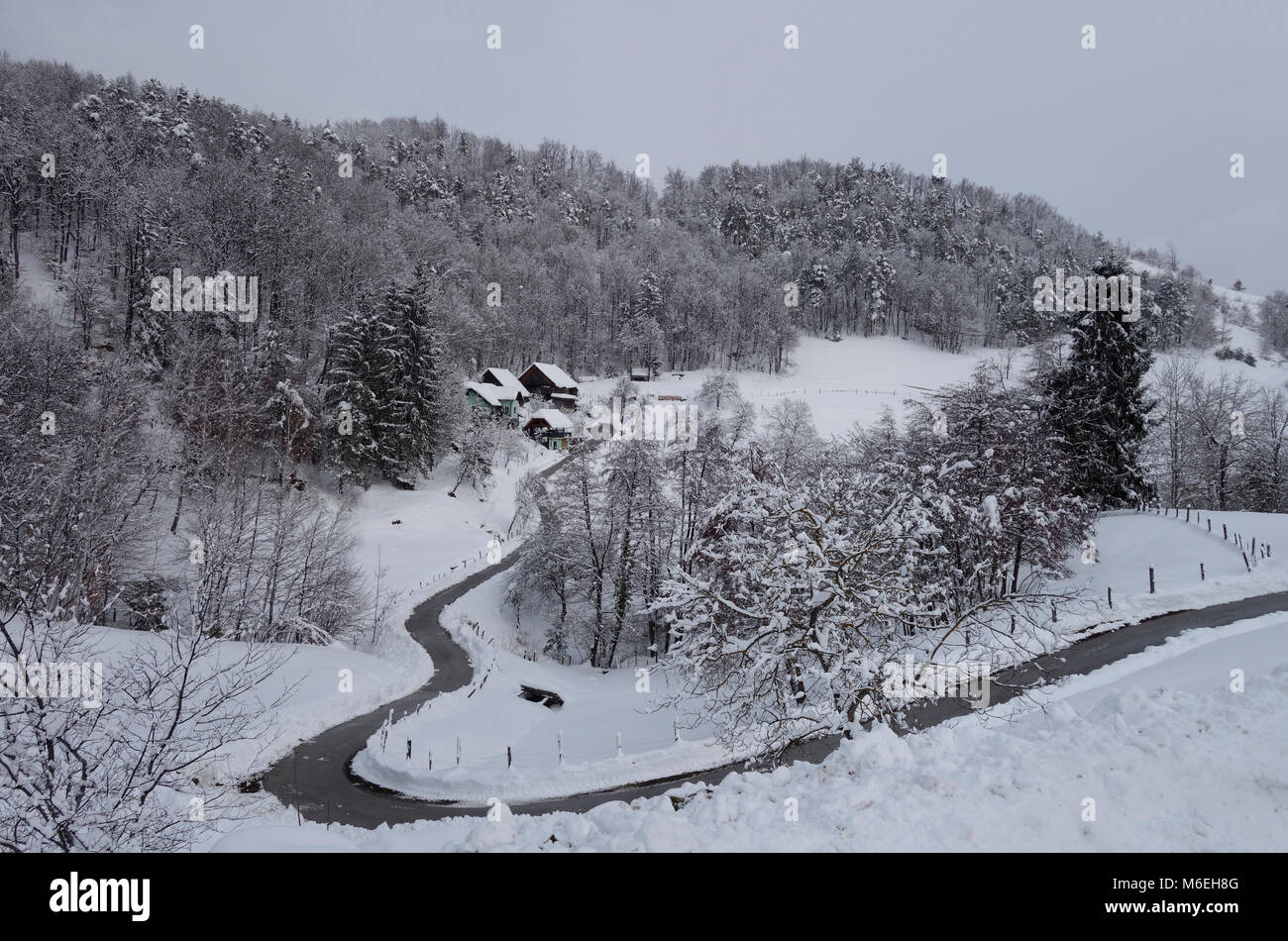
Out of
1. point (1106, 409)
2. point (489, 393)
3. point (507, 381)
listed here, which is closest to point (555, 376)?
point (507, 381)

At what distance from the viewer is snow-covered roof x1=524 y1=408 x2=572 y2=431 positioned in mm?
65500

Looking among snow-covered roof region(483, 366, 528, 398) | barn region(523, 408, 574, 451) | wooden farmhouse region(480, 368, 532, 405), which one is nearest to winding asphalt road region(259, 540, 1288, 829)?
barn region(523, 408, 574, 451)

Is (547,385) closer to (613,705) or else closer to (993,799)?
(613,705)

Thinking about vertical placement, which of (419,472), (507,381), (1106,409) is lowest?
(419,472)

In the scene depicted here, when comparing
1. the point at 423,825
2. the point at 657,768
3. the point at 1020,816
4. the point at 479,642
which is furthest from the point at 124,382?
the point at 1020,816

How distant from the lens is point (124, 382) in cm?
2989

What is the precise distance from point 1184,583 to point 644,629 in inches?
946

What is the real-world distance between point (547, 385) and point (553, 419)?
37.7ft

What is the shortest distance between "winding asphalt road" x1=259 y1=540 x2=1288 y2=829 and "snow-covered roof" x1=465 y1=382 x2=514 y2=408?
145 ft

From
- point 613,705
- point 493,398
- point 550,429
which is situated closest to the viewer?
point 613,705

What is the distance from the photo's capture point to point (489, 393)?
6431 centimetres

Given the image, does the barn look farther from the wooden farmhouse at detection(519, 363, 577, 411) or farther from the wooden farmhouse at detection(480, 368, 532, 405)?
the wooden farmhouse at detection(519, 363, 577, 411)

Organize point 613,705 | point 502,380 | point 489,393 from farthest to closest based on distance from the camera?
point 502,380
point 489,393
point 613,705

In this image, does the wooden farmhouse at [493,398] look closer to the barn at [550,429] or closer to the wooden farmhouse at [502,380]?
the wooden farmhouse at [502,380]
